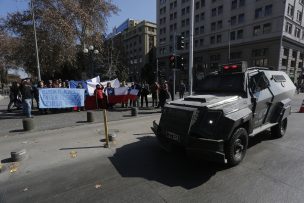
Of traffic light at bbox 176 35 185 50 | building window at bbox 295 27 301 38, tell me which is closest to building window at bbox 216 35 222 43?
building window at bbox 295 27 301 38

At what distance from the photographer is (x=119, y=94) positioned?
14.8 metres

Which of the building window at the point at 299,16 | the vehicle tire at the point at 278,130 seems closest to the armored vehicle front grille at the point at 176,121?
the vehicle tire at the point at 278,130

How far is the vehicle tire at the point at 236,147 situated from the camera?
→ 15.1 feet

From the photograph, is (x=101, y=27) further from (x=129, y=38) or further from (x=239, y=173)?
(x=129, y=38)

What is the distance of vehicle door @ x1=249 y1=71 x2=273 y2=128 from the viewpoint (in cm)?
557

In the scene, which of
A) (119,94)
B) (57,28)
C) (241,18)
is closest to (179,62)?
(119,94)

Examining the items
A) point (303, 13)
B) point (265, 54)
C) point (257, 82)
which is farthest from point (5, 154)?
point (303, 13)

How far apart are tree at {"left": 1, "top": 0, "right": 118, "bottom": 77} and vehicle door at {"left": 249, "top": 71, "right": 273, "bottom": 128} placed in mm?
19486

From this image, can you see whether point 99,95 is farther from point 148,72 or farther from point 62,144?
point 148,72

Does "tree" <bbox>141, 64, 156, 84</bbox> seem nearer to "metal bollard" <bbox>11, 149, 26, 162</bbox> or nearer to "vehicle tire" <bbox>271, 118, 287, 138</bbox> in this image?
"vehicle tire" <bbox>271, 118, 287, 138</bbox>

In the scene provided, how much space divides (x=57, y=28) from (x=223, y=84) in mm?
19123

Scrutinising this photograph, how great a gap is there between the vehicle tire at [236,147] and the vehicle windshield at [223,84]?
48.0 inches

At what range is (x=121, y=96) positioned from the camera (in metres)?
14.8

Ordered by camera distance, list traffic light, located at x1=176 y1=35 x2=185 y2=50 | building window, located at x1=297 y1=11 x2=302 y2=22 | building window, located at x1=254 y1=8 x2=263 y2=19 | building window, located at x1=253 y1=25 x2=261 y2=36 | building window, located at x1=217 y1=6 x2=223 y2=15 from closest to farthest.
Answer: traffic light, located at x1=176 y1=35 x2=185 y2=50 → building window, located at x1=254 y1=8 x2=263 y2=19 → building window, located at x1=253 y1=25 x2=261 y2=36 → building window, located at x1=297 y1=11 x2=302 y2=22 → building window, located at x1=217 y1=6 x2=223 y2=15
